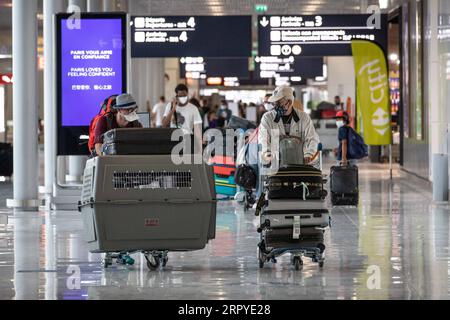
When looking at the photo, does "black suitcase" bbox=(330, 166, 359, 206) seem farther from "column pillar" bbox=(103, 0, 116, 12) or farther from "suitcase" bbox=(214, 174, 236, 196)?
"column pillar" bbox=(103, 0, 116, 12)

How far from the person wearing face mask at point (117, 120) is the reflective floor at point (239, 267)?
116 centimetres

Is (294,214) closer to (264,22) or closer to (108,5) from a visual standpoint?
(108,5)

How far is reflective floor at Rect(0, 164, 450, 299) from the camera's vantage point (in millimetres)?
8767

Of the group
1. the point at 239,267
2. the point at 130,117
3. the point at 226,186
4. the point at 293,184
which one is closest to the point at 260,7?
the point at 226,186

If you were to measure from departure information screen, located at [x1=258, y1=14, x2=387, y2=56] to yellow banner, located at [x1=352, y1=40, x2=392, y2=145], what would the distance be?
1.76 feet

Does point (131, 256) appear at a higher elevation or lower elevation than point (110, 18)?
lower

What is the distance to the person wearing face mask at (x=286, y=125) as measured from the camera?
10508 mm

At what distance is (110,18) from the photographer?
16578mm

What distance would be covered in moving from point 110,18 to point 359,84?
9.14 meters

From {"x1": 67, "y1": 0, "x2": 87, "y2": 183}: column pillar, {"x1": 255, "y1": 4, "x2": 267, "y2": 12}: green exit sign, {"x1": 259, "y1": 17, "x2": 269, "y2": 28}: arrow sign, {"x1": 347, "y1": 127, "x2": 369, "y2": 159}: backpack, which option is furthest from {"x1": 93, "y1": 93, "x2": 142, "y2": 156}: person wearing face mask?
{"x1": 255, "y1": 4, "x2": 267, "y2": 12}: green exit sign
